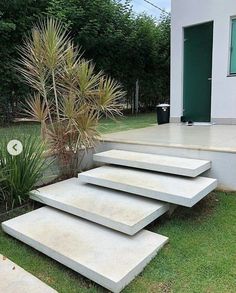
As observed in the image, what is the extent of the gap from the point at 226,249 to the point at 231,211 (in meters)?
0.72

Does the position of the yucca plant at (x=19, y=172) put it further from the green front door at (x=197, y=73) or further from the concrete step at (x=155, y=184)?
the green front door at (x=197, y=73)

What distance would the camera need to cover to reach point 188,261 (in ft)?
7.84

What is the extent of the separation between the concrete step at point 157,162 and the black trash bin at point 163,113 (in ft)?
11.0

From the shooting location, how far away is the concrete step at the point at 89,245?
86.3 inches

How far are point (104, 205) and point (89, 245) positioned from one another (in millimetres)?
572

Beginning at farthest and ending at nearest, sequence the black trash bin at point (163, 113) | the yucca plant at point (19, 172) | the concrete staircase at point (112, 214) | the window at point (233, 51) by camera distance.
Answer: the black trash bin at point (163, 113) < the window at point (233, 51) < the yucca plant at point (19, 172) < the concrete staircase at point (112, 214)

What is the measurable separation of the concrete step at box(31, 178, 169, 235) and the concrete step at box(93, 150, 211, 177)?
0.50 metres

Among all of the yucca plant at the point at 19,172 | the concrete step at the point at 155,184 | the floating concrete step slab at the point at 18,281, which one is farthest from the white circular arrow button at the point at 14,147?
the floating concrete step slab at the point at 18,281

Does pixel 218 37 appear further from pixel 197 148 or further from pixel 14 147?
pixel 14 147

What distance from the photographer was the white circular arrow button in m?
3.33

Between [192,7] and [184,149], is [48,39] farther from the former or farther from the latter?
[192,7]

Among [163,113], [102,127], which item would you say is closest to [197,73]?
[163,113]

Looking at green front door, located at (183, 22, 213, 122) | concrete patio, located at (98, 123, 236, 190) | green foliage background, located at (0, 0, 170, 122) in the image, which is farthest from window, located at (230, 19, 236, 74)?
green foliage background, located at (0, 0, 170, 122)

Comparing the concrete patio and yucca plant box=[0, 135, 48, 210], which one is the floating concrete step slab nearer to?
yucca plant box=[0, 135, 48, 210]
